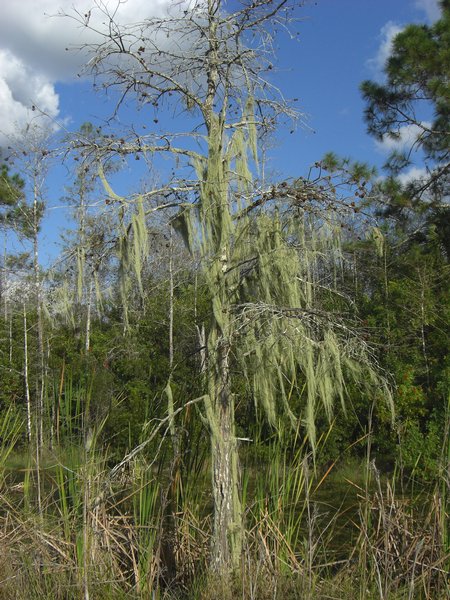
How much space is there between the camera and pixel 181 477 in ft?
11.6

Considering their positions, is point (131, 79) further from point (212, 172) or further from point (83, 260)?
point (83, 260)

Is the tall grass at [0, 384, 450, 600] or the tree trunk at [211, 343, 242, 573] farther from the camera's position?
the tree trunk at [211, 343, 242, 573]

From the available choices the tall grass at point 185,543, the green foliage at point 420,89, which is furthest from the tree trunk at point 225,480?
the green foliage at point 420,89

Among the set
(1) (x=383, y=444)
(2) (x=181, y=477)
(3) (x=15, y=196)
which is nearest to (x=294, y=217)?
(2) (x=181, y=477)

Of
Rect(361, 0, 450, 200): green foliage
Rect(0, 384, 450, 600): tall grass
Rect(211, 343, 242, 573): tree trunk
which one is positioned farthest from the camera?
Rect(361, 0, 450, 200): green foliage

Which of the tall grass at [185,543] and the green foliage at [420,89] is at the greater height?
the green foliage at [420,89]

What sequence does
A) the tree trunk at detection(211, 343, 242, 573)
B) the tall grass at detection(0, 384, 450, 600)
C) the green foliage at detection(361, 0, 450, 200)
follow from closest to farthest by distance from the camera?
the tall grass at detection(0, 384, 450, 600), the tree trunk at detection(211, 343, 242, 573), the green foliage at detection(361, 0, 450, 200)

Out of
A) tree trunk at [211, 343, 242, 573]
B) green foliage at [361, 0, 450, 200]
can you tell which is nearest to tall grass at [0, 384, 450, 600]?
tree trunk at [211, 343, 242, 573]

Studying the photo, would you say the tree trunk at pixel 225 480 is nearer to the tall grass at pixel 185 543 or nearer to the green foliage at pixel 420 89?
the tall grass at pixel 185 543

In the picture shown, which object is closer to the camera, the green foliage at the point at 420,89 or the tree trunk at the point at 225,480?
the tree trunk at the point at 225,480

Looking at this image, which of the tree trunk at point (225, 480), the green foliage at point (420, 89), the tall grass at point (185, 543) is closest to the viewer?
the tall grass at point (185, 543)

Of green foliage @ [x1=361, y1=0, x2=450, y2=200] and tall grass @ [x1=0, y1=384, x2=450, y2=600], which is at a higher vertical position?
green foliage @ [x1=361, y1=0, x2=450, y2=200]

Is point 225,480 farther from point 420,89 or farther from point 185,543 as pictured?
point 420,89

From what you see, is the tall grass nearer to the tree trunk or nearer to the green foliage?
the tree trunk
